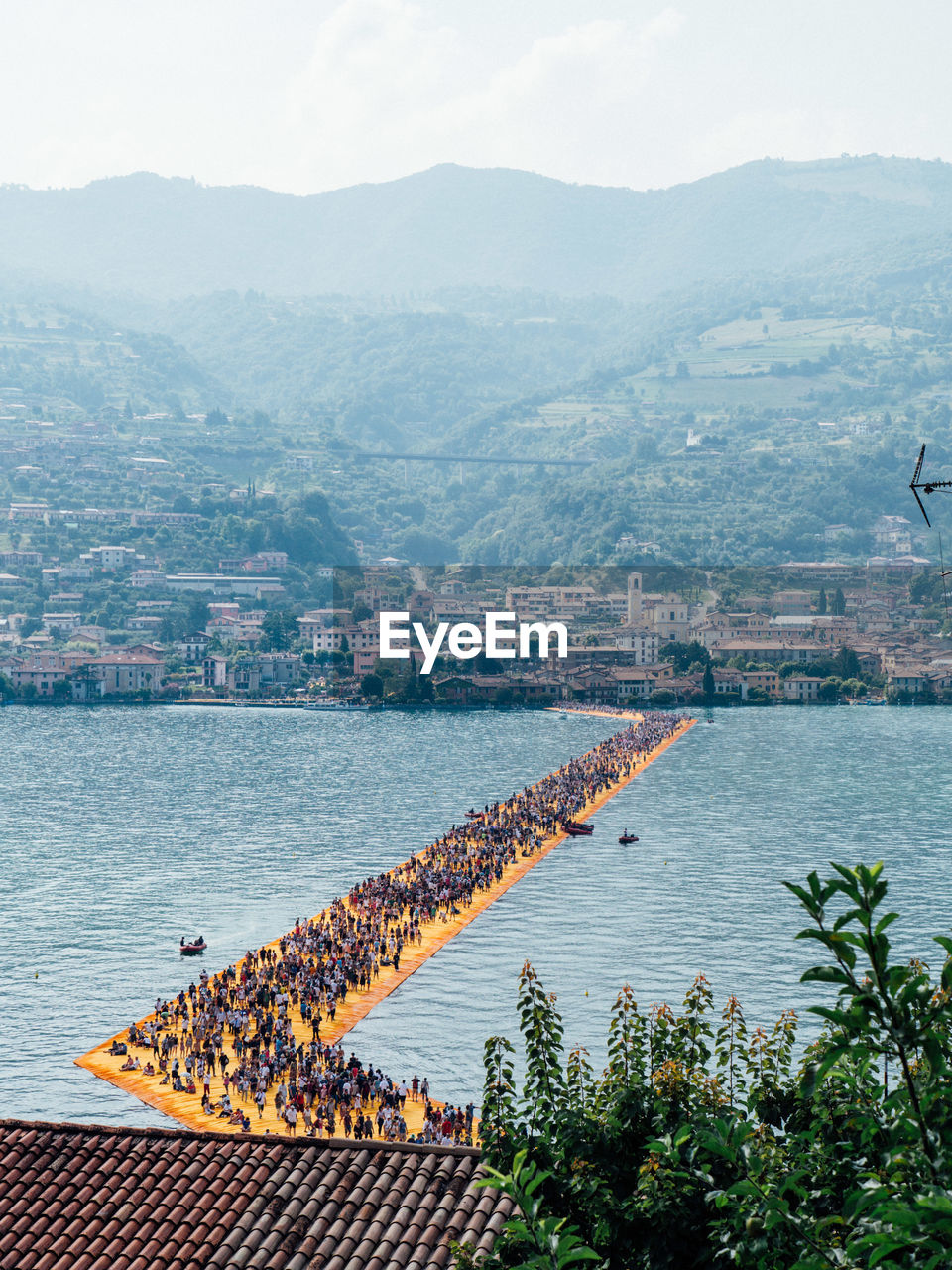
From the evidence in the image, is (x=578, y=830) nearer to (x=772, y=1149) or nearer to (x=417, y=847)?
(x=417, y=847)

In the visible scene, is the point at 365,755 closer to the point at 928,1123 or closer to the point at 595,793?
the point at 595,793

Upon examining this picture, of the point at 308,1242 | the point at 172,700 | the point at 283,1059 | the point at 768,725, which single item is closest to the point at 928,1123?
the point at 308,1242

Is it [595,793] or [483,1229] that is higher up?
[483,1229]

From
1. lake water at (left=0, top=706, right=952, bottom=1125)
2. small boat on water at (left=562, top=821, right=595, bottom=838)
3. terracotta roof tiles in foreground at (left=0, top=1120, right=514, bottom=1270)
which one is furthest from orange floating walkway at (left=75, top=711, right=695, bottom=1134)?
small boat on water at (left=562, top=821, right=595, bottom=838)

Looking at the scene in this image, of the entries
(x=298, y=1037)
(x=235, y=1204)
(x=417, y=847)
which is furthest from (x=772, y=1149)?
(x=417, y=847)

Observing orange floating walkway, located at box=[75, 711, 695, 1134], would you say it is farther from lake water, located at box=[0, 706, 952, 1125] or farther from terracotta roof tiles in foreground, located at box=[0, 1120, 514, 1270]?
terracotta roof tiles in foreground, located at box=[0, 1120, 514, 1270]

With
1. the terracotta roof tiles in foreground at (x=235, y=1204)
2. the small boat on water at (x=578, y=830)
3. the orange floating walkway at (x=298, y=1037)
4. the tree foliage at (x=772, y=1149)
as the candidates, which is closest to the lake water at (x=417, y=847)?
the orange floating walkway at (x=298, y=1037)
